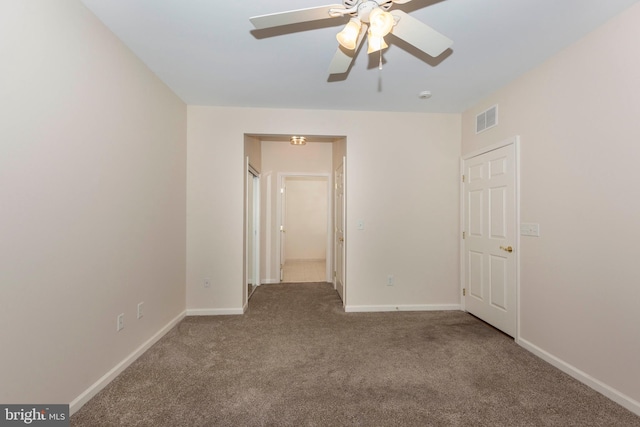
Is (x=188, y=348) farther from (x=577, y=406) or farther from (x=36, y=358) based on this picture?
(x=577, y=406)

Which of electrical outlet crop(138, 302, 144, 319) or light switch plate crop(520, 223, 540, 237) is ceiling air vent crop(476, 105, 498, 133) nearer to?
light switch plate crop(520, 223, 540, 237)

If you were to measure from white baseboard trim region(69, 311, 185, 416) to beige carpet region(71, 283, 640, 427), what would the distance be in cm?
4

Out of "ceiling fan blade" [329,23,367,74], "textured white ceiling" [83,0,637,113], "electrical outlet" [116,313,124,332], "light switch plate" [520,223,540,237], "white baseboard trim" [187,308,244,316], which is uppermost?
"textured white ceiling" [83,0,637,113]

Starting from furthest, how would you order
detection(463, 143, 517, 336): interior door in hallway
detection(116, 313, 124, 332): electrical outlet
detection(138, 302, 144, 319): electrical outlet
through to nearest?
detection(463, 143, 517, 336): interior door in hallway → detection(138, 302, 144, 319): electrical outlet → detection(116, 313, 124, 332): electrical outlet

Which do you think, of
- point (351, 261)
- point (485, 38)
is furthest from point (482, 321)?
point (485, 38)

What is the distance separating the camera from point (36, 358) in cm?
145

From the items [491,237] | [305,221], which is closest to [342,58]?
[491,237]

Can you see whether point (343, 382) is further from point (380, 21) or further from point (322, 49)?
point (322, 49)

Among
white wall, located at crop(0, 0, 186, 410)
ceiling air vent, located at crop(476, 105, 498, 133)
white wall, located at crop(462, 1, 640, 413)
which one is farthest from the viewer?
ceiling air vent, located at crop(476, 105, 498, 133)

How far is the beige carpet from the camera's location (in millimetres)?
1660

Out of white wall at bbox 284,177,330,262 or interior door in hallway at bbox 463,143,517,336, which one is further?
white wall at bbox 284,177,330,262

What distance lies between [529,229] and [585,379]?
1177 mm

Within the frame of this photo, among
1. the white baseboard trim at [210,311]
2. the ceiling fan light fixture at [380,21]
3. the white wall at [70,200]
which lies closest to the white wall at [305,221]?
the white baseboard trim at [210,311]

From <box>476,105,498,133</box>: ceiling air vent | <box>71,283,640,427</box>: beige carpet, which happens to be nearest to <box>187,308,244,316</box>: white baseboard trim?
<box>71,283,640,427</box>: beige carpet
